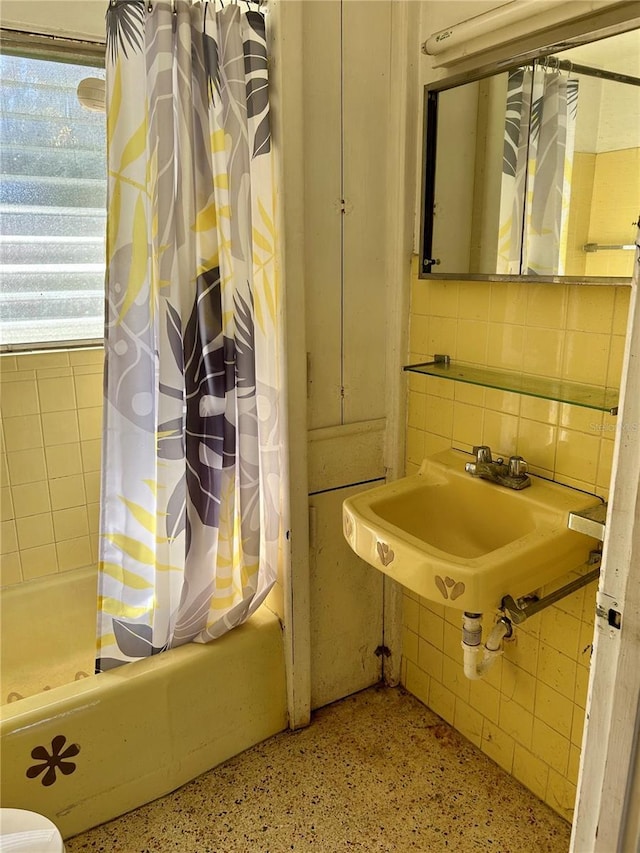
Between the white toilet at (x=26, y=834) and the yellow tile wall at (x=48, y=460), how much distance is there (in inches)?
39.9

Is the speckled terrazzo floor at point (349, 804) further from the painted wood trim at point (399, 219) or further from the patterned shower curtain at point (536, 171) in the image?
the patterned shower curtain at point (536, 171)

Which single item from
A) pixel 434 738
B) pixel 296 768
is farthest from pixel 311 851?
pixel 434 738

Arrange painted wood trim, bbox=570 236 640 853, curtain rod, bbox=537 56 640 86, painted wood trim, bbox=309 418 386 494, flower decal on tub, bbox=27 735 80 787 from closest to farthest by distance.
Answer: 1. painted wood trim, bbox=570 236 640 853
2. curtain rod, bbox=537 56 640 86
3. flower decal on tub, bbox=27 735 80 787
4. painted wood trim, bbox=309 418 386 494

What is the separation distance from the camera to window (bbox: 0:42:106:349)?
1.84 meters

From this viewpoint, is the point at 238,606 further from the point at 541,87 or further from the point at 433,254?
the point at 541,87

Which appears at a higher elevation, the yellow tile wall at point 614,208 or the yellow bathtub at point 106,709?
the yellow tile wall at point 614,208

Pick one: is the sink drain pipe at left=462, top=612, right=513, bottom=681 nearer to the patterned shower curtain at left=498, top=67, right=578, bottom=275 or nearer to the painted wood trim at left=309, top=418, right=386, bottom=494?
the painted wood trim at left=309, top=418, right=386, bottom=494

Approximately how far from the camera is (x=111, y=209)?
150 cm

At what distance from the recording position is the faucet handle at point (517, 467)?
5.26ft

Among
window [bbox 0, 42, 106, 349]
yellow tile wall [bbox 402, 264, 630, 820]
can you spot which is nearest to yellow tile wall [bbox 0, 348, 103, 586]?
window [bbox 0, 42, 106, 349]

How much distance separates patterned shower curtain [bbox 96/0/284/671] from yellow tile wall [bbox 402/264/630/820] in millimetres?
491

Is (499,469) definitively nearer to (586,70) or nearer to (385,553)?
(385,553)

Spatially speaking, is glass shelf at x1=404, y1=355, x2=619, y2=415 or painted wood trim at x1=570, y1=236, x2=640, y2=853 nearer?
painted wood trim at x1=570, y1=236, x2=640, y2=853

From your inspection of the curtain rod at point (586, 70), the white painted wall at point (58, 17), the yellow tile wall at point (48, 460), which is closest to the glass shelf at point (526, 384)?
the curtain rod at point (586, 70)
